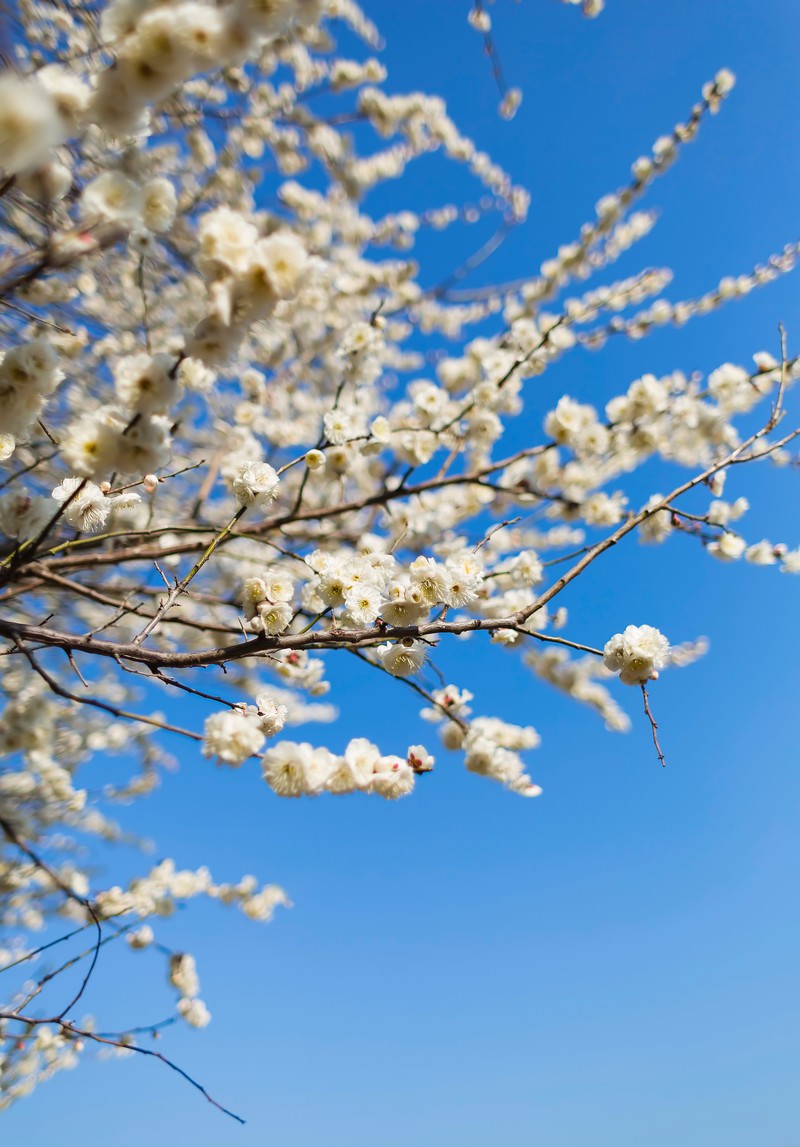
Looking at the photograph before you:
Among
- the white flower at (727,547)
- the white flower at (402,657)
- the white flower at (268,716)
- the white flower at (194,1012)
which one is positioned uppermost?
the white flower at (727,547)

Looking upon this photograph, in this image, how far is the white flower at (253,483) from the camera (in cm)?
194

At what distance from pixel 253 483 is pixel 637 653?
123 centimetres

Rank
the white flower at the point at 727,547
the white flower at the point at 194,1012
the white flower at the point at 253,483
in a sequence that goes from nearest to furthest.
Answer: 1. the white flower at the point at 253,483
2. the white flower at the point at 727,547
3. the white flower at the point at 194,1012

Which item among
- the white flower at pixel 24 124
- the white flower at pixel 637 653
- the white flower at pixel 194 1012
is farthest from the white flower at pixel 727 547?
the white flower at pixel 194 1012

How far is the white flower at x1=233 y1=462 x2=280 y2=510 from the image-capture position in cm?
194

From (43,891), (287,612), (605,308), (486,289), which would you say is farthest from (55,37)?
(43,891)

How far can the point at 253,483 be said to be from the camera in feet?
6.38

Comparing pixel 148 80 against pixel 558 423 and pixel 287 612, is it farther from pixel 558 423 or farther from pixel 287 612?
pixel 558 423

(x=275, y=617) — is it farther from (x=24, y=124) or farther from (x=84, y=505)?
(x=24, y=124)

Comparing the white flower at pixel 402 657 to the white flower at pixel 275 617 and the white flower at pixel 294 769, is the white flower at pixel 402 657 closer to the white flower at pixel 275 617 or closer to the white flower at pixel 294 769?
the white flower at pixel 275 617

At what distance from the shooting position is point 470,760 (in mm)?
2664

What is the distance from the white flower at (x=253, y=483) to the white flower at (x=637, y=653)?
112 cm

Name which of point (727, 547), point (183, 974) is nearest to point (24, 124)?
point (727, 547)

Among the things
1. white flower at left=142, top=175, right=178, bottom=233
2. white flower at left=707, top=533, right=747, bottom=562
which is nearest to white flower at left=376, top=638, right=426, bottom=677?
white flower at left=142, top=175, right=178, bottom=233
